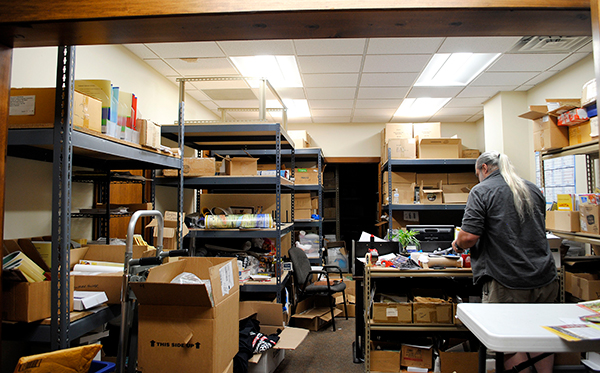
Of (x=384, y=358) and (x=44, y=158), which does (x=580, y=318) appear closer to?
(x=384, y=358)

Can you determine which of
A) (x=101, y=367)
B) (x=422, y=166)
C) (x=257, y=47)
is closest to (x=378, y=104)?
(x=422, y=166)

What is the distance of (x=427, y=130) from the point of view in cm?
540

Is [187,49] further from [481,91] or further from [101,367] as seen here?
[481,91]

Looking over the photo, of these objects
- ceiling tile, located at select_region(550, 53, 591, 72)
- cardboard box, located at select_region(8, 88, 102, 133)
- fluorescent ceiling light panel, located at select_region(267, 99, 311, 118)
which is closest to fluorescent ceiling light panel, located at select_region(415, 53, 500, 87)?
ceiling tile, located at select_region(550, 53, 591, 72)

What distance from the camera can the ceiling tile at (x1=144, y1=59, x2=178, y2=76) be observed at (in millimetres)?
3643

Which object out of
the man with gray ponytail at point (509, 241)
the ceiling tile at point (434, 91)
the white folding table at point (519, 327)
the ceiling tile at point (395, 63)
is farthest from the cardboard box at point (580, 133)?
the ceiling tile at point (434, 91)

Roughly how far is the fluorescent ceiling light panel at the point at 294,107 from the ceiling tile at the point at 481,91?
2.31 metres

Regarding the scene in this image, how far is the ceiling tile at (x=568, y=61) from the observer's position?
350 centimetres

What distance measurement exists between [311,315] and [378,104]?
3.38 m

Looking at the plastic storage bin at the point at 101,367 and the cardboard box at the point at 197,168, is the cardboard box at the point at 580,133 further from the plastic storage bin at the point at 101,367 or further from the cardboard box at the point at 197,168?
the plastic storage bin at the point at 101,367

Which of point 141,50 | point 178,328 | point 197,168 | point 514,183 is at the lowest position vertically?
point 178,328

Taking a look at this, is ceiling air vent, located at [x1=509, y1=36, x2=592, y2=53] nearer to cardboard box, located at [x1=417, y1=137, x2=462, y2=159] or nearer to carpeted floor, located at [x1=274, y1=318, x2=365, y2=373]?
cardboard box, located at [x1=417, y1=137, x2=462, y2=159]

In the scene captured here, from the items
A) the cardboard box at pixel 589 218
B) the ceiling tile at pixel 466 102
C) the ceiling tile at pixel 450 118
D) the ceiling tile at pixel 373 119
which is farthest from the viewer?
the ceiling tile at pixel 373 119

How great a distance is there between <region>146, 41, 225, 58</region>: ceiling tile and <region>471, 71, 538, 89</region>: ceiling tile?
3227 millimetres
